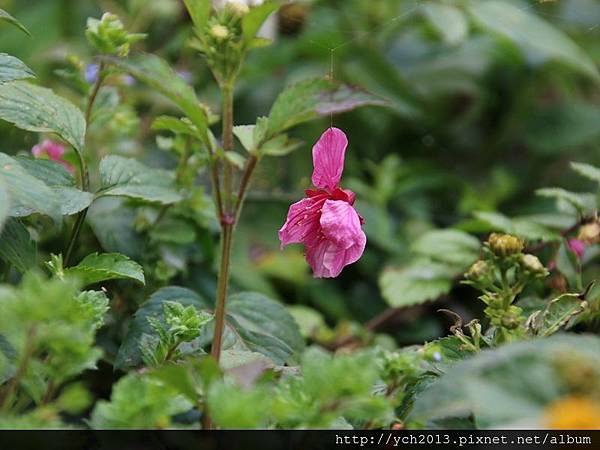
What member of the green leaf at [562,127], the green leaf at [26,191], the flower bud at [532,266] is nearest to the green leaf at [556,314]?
the flower bud at [532,266]

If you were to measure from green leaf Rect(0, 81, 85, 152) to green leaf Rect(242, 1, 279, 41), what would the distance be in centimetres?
22

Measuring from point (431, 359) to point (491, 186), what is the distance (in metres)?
1.10

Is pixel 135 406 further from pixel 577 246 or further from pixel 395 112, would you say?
pixel 395 112

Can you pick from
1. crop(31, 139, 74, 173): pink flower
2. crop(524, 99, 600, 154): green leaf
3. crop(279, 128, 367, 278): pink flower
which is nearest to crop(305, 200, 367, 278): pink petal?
crop(279, 128, 367, 278): pink flower

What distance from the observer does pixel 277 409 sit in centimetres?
54

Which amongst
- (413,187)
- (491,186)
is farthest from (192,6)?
(491,186)

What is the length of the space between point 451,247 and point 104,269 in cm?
56

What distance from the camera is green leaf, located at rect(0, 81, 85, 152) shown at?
759 millimetres

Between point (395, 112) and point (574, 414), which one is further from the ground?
point (574, 414)

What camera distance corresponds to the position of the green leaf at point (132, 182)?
0.83 m

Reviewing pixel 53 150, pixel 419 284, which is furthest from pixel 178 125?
pixel 419 284

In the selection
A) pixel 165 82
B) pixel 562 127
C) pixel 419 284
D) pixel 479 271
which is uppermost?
pixel 165 82

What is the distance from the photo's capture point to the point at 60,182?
795 mm

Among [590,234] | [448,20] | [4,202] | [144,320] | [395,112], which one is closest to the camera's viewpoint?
[4,202]
